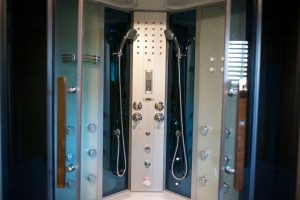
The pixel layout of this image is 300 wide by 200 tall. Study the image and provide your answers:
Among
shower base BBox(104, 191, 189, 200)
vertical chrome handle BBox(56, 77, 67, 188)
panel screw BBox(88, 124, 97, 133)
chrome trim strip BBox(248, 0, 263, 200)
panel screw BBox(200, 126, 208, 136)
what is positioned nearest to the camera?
chrome trim strip BBox(248, 0, 263, 200)

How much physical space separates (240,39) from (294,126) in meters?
0.65

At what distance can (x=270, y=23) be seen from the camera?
155 centimetres

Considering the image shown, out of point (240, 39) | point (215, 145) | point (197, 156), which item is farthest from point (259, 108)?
point (197, 156)

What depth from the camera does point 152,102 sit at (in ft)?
8.29

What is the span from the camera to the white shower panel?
8.17ft

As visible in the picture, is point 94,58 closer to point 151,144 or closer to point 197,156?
point 151,144

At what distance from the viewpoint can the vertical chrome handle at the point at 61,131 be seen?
160cm

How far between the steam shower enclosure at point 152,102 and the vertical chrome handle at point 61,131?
18.0 inches

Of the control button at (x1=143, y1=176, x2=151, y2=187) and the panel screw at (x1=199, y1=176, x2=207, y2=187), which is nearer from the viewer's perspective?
the panel screw at (x1=199, y1=176, x2=207, y2=187)

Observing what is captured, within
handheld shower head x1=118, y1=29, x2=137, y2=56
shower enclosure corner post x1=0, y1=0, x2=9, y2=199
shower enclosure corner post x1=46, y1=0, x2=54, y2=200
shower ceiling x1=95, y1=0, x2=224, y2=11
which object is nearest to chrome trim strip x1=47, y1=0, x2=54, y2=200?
shower enclosure corner post x1=46, y1=0, x2=54, y2=200

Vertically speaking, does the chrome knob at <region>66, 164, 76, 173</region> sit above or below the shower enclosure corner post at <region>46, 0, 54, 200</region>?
below

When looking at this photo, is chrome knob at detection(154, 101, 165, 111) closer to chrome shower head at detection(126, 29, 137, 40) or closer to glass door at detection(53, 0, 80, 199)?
chrome shower head at detection(126, 29, 137, 40)

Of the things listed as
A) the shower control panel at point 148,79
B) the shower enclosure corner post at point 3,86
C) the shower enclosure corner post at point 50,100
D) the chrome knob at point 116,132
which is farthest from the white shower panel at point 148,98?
the shower enclosure corner post at point 3,86

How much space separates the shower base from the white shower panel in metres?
0.05
